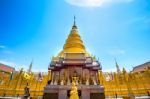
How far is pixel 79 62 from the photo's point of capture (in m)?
21.3

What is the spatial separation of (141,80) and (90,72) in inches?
370

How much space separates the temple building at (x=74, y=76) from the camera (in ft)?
60.2

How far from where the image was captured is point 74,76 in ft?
68.3

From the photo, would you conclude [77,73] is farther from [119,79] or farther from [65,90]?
[119,79]

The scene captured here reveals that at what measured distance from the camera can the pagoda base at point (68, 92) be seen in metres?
18.1

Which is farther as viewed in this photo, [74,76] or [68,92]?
[74,76]

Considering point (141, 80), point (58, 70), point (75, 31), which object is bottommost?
point (141, 80)

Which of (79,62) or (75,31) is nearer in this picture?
(79,62)

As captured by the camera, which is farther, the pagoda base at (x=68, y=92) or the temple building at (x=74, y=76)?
the temple building at (x=74, y=76)

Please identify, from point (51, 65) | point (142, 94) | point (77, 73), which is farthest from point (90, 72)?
point (142, 94)

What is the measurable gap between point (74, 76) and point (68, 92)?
3140 millimetres

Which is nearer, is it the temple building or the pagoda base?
the pagoda base

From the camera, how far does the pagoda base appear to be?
18.1 m

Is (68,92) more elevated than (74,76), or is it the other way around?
(74,76)
